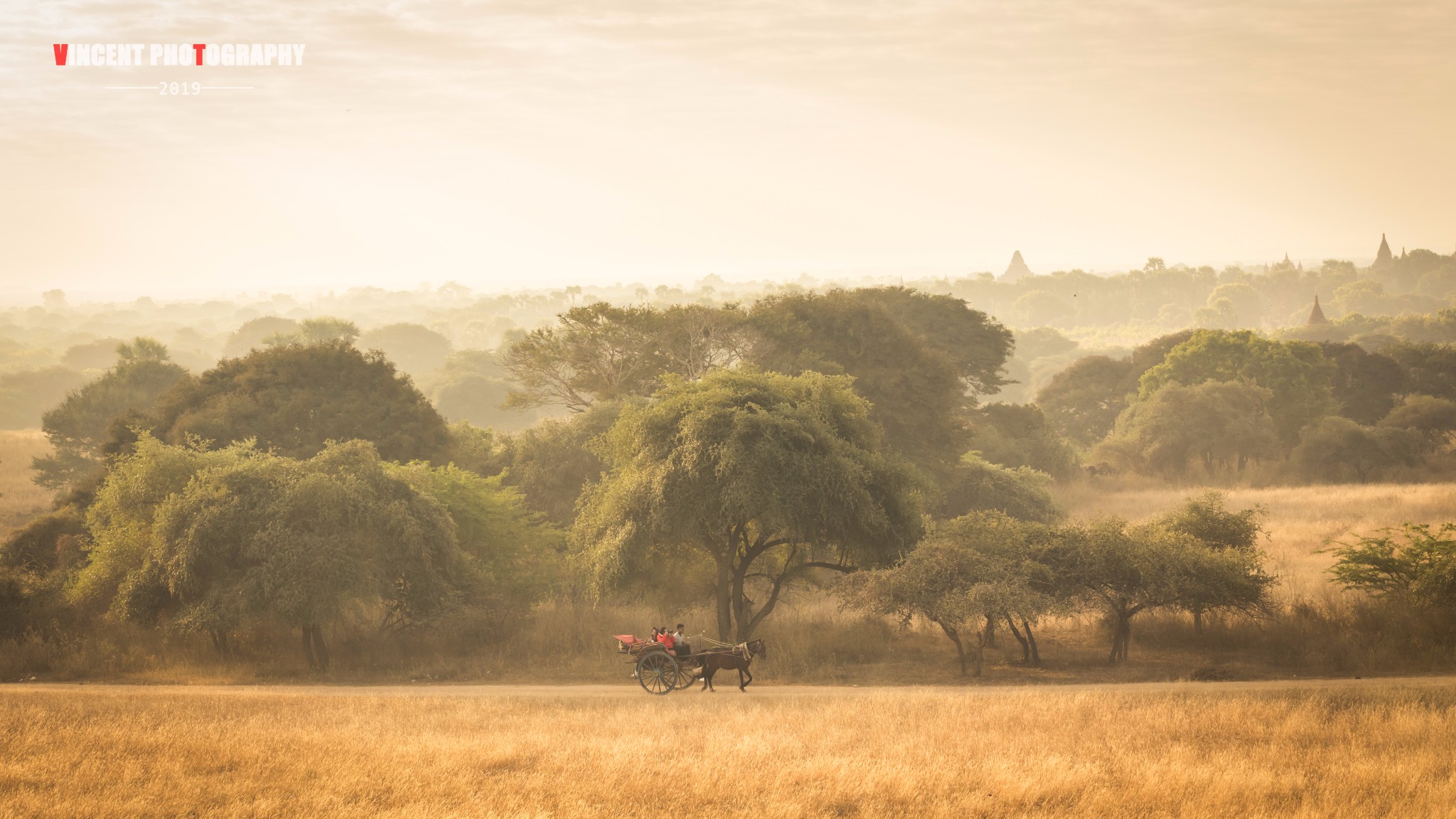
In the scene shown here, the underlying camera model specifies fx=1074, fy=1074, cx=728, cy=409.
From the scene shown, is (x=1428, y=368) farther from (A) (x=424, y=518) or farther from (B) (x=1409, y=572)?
(A) (x=424, y=518)

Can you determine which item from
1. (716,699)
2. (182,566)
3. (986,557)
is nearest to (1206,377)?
(986,557)

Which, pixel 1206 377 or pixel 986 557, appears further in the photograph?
pixel 1206 377

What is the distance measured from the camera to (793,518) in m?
23.1

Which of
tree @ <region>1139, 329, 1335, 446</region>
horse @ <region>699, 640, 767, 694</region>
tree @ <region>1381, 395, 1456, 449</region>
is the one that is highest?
tree @ <region>1139, 329, 1335, 446</region>

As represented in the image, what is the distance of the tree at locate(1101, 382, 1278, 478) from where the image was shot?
5481cm

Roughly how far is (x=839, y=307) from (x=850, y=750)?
29471mm

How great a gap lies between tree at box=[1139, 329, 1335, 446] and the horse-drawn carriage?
45.6m

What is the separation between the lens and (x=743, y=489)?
22.6m

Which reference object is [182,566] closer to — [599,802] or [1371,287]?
[599,802]

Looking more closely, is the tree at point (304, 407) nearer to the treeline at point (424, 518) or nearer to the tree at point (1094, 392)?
the treeline at point (424, 518)

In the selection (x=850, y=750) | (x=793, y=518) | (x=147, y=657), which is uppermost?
(x=793, y=518)

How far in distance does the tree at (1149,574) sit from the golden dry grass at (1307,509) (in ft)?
20.4

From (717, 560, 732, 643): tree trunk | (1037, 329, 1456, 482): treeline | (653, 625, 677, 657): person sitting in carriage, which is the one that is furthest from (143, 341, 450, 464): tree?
(1037, 329, 1456, 482): treeline

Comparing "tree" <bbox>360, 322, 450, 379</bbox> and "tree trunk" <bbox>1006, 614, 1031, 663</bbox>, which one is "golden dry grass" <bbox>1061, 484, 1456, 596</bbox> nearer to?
"tree trunk" <bbox>1006, 614, 1031, 663</bbox>
